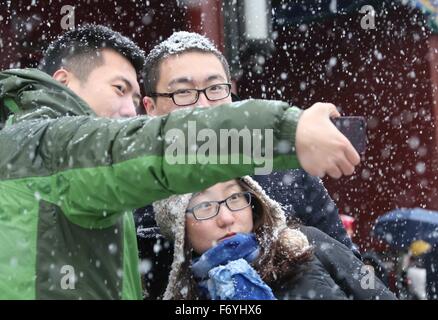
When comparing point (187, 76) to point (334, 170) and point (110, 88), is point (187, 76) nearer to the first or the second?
point (110, 88)

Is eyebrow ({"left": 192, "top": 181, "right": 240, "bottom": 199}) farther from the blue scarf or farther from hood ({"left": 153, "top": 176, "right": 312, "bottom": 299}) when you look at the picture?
the blue scarf

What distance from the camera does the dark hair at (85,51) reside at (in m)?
2.79

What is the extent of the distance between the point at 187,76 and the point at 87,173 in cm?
150

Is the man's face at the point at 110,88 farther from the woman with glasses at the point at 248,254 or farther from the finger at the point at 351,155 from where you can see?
the finger at the point at 351,155

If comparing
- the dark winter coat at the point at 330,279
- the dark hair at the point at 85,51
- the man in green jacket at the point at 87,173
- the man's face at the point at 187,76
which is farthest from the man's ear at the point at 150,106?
the man in green jacket at the point at 87,173

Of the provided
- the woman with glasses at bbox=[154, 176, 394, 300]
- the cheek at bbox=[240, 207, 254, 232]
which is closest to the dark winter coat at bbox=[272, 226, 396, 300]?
the woman with glasses at bbox=[154, 176, 394, 300]

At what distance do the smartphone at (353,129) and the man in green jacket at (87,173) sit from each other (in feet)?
0.11

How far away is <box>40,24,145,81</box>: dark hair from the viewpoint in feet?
9.16

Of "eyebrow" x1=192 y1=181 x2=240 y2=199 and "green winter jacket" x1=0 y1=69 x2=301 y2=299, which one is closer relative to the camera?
"green winter jacket" x1=0 y1=69 x2=301 y2=299

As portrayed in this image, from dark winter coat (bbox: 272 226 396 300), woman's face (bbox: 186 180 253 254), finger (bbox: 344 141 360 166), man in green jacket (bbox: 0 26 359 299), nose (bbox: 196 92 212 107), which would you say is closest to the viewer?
finger (bbox: 344 141 360 166)

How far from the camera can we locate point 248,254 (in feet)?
8.69
